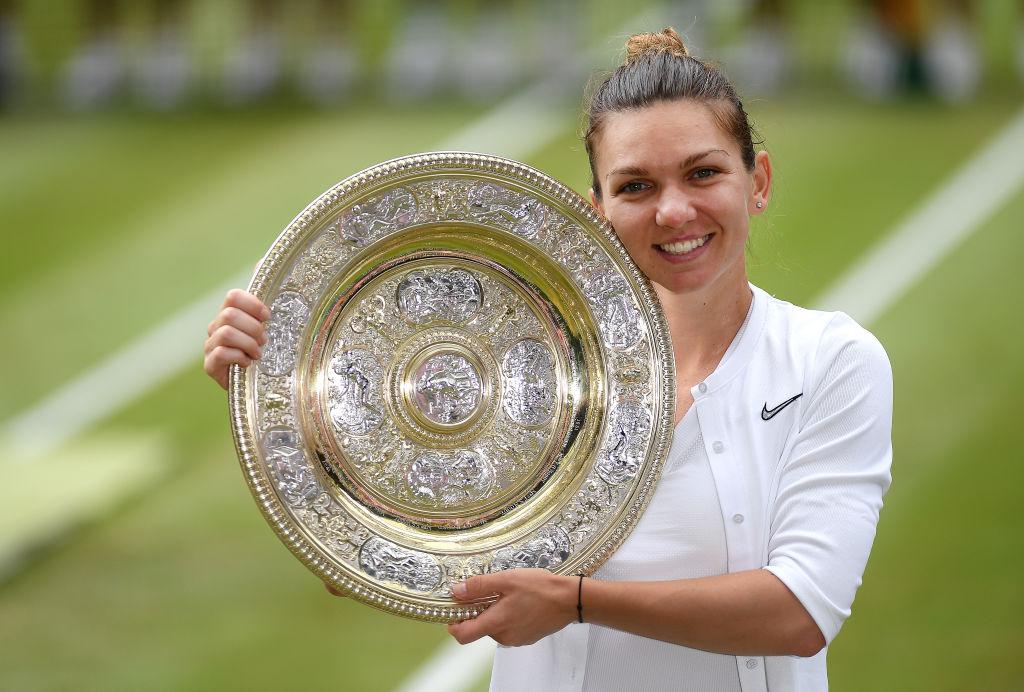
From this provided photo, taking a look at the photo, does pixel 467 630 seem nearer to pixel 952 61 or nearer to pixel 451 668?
pixel 451 668

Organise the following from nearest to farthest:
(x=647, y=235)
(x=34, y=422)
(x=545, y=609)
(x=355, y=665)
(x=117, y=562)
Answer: (x=545, y=609), (x=647, y=235), (x=355, y=665), (x=117, y=562), (x=34, y=422)

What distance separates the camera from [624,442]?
135cm

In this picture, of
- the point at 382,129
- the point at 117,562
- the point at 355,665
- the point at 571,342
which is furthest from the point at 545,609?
the point at 382,129

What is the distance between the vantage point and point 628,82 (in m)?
1.37

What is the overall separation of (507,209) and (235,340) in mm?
333

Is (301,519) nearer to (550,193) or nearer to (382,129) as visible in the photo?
(550,193)

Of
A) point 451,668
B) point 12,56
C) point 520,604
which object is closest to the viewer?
point 520,604

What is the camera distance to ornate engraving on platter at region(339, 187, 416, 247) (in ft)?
4.27

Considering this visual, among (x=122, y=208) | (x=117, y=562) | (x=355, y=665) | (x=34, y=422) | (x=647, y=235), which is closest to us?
(x=647, y=235)

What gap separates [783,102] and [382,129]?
1.58 m

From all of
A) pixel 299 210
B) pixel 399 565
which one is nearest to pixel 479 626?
pixel 399 565

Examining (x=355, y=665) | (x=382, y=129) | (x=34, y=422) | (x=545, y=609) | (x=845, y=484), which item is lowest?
(x=545, y=609)

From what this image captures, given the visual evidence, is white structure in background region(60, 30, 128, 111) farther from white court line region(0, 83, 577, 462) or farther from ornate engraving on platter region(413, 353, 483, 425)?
ornate engraving on platter region(413, 353, 483, 425)

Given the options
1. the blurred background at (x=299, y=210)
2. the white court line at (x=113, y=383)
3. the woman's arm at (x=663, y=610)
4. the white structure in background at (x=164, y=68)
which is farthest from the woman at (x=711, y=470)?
the white structure in background at (x=164, y=68)
